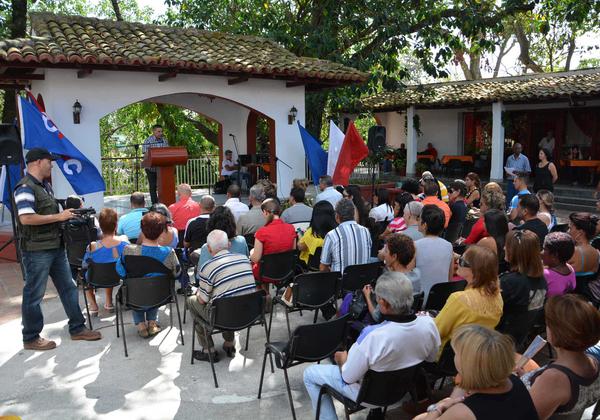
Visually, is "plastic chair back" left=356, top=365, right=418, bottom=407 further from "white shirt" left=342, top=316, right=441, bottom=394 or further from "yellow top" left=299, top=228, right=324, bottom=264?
"yellow top" left=299, top=228, right=324, bottom=264

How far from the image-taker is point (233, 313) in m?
4.43

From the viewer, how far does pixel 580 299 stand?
8.91ft

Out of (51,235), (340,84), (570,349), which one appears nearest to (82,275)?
(51,235)

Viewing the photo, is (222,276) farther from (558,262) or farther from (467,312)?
(558,262)

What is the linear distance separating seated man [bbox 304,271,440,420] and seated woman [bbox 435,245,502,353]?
311 millimetres

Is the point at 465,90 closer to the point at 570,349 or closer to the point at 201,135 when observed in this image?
the point at 201,135

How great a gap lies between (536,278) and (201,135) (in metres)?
19.1

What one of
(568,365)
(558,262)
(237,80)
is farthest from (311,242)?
(237,80)

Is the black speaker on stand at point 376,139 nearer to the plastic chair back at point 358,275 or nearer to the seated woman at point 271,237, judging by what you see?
the seated woman at point 271,237

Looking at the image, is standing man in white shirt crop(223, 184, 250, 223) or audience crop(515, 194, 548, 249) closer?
audience crop(515, 194, 548, 249)

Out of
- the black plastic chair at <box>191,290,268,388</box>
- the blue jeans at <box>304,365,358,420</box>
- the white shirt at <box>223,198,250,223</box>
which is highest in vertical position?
the white shirt at <box>223,198,250,223</box>

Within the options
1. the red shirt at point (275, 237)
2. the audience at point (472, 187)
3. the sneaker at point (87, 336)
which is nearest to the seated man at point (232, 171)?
the audience at point (472, 187)

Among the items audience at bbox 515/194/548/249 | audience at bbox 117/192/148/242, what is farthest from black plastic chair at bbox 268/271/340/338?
audience at bbox 117/192/148/242

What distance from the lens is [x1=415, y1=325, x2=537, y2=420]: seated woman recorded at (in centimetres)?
230
